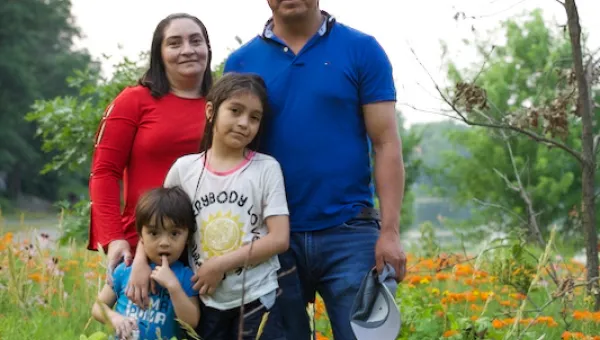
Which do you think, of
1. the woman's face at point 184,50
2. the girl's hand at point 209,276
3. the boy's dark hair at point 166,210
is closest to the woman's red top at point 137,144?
the woman's face at point 184,50

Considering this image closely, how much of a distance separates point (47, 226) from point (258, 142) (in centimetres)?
2750

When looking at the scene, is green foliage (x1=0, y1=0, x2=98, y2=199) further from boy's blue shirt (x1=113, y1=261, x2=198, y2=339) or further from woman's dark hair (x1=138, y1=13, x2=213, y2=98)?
boy's blue shirt (x1=113, y1=261, x2=198, y2=339)

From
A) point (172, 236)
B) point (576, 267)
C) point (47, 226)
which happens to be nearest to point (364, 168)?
point (172, 236)

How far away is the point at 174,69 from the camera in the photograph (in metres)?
→ 3.22

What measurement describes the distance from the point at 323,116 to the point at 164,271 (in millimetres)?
757

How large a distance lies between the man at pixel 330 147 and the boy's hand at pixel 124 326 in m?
0.46

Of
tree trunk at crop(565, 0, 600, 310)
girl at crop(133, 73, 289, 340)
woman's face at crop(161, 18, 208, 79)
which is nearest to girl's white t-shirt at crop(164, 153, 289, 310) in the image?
girl at crop(133, 73, 289, 340)

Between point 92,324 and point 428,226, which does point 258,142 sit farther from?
point 428,226

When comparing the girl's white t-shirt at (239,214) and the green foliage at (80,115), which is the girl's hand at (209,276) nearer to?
the girl's white t-shirt at (239,214)

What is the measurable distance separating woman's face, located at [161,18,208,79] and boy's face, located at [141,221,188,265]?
61 cm

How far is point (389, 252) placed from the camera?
9.56 feet

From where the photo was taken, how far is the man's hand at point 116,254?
3.11 metres

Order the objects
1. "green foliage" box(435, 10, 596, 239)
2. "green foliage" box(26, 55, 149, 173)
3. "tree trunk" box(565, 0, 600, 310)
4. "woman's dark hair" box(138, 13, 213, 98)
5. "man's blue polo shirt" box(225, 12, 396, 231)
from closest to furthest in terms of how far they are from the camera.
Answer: "man's blue polo shirt" box(225, 12, 396, 231) < "woman's dark hair" box(138, 13, 213, 98) < "tree trunk" box(565, 0, 600, 310) < "green foliage" box(26, 55, 149, 173) < "green foliage" box(435, 10, 596, 239)

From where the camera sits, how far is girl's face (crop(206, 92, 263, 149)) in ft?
9.40
